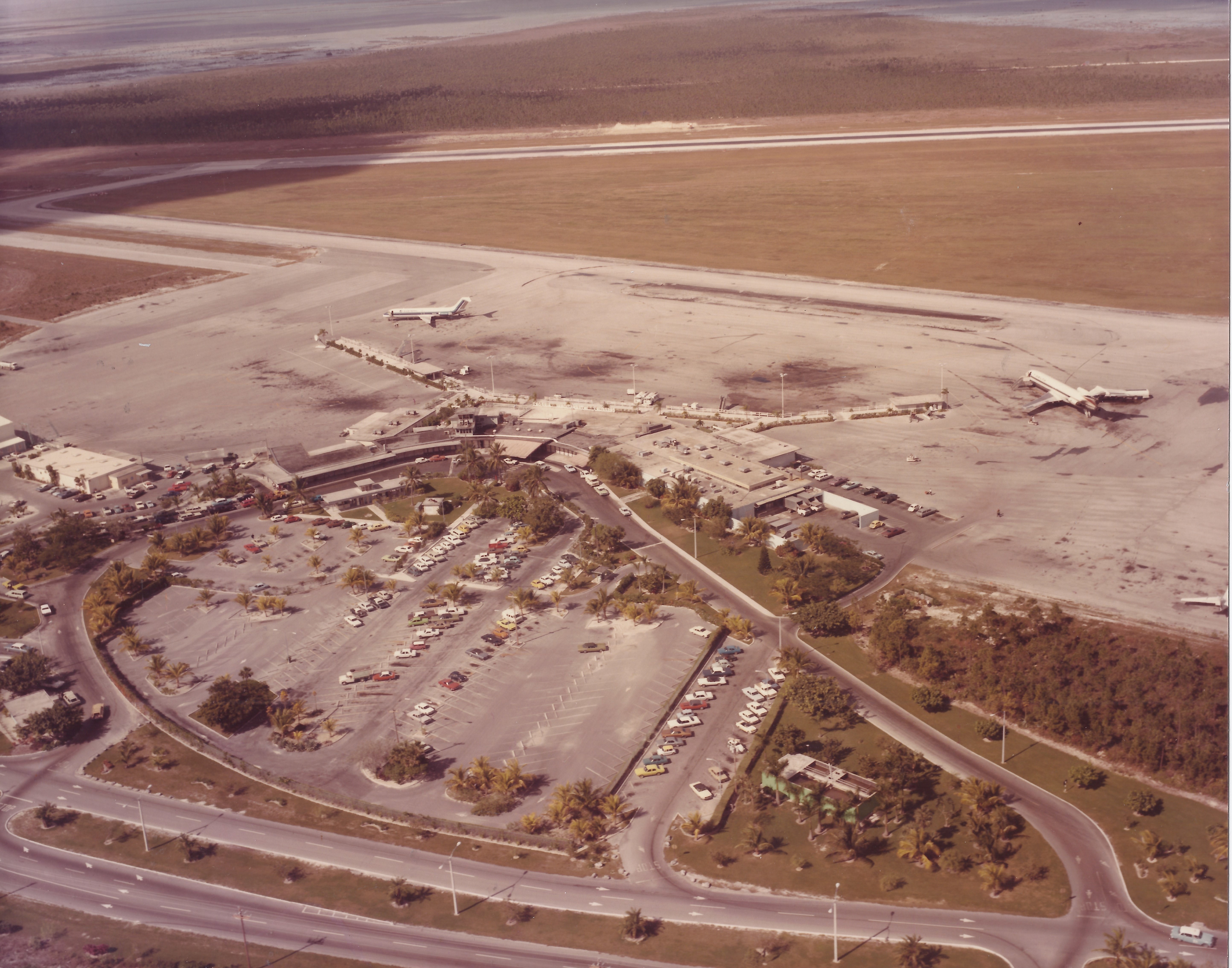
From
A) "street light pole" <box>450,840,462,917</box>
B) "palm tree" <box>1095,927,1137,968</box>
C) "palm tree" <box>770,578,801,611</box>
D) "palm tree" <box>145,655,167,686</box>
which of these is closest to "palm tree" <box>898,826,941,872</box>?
"palm tree" <box>1095,927,1137,968</box>

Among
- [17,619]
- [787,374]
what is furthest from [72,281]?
[787,374]

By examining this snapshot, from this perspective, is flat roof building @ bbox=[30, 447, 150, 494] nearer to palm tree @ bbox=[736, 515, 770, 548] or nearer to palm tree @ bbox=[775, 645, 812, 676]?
palm tree @ bbox=[736, 515, 770, 548]

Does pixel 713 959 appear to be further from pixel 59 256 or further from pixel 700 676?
pixel 59 256

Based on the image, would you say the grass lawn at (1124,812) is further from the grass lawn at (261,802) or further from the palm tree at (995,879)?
the grass lawn at (261,802)

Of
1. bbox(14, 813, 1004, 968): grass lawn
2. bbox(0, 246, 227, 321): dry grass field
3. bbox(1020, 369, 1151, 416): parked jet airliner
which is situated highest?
bbox(0, 246, 227, 321): dry grass field

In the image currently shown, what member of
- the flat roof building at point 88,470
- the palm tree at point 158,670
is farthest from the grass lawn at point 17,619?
the flat roof building at point 88,470
